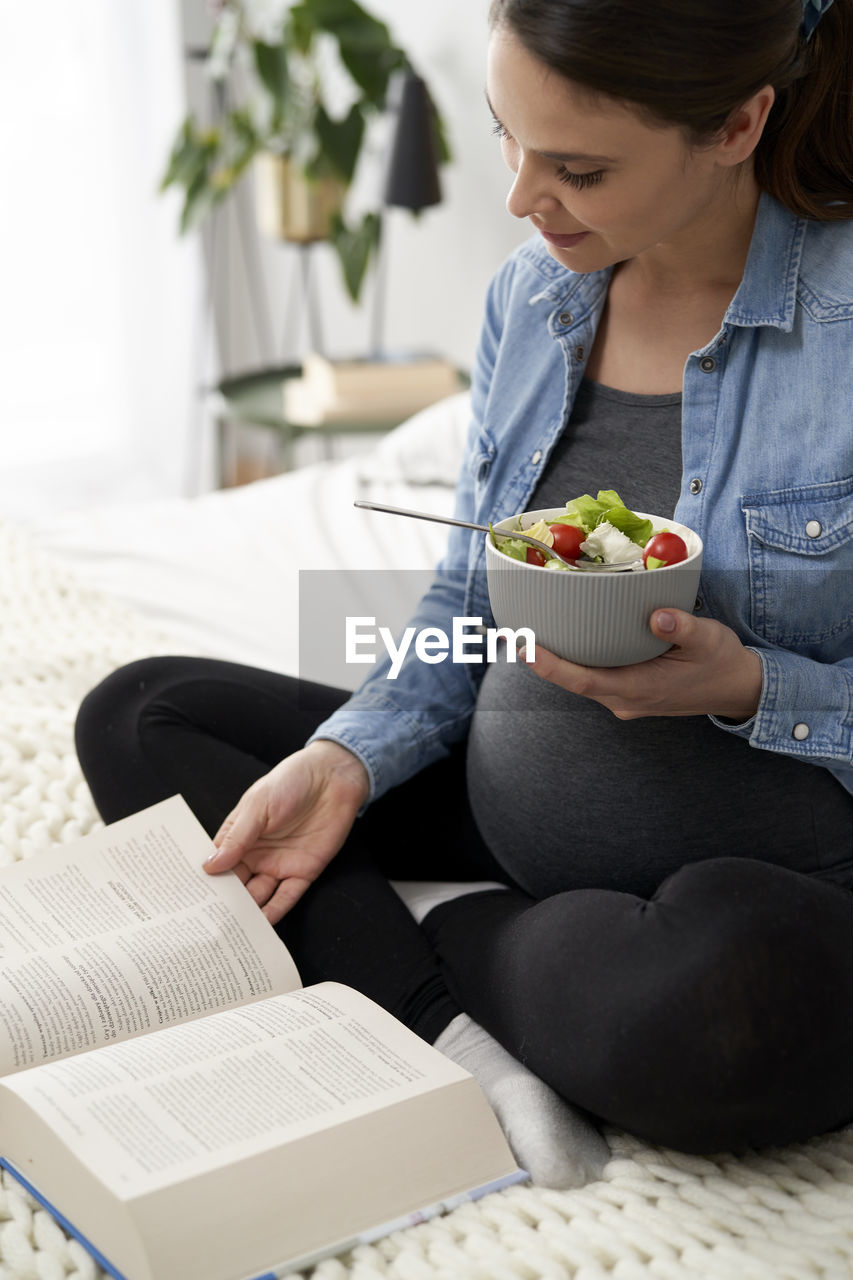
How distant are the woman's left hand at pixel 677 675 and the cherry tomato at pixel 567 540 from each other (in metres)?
0.06

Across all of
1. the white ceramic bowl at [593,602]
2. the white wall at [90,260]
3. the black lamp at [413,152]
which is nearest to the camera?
the white ceramic bowl at [593,602]

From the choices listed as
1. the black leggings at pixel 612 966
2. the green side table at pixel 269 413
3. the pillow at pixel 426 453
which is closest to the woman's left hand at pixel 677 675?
the black leggings at pixel 612 966

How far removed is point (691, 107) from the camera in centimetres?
81

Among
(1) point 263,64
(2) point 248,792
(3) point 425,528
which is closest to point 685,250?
(2) point 248,792

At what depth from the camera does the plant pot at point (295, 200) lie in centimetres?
263

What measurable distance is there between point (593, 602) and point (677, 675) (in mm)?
84

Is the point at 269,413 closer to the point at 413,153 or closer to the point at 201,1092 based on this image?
the point at 413,153

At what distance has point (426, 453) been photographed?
1.89m

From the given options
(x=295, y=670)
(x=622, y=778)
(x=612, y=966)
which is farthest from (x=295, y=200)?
(x=612, y=966)

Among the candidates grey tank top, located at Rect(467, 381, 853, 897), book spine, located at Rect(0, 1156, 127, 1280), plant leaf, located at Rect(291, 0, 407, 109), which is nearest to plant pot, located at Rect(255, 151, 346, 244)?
plant leaf, located at Rect(291, 0, 407, 109)

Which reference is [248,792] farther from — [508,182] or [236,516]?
[508,182]

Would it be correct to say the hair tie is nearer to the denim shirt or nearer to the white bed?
the denim shirt

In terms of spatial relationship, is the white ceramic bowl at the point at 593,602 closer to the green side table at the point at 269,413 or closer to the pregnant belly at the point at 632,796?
the pregnant belly at the point at 632,796

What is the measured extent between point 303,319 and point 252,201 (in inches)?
13.2
